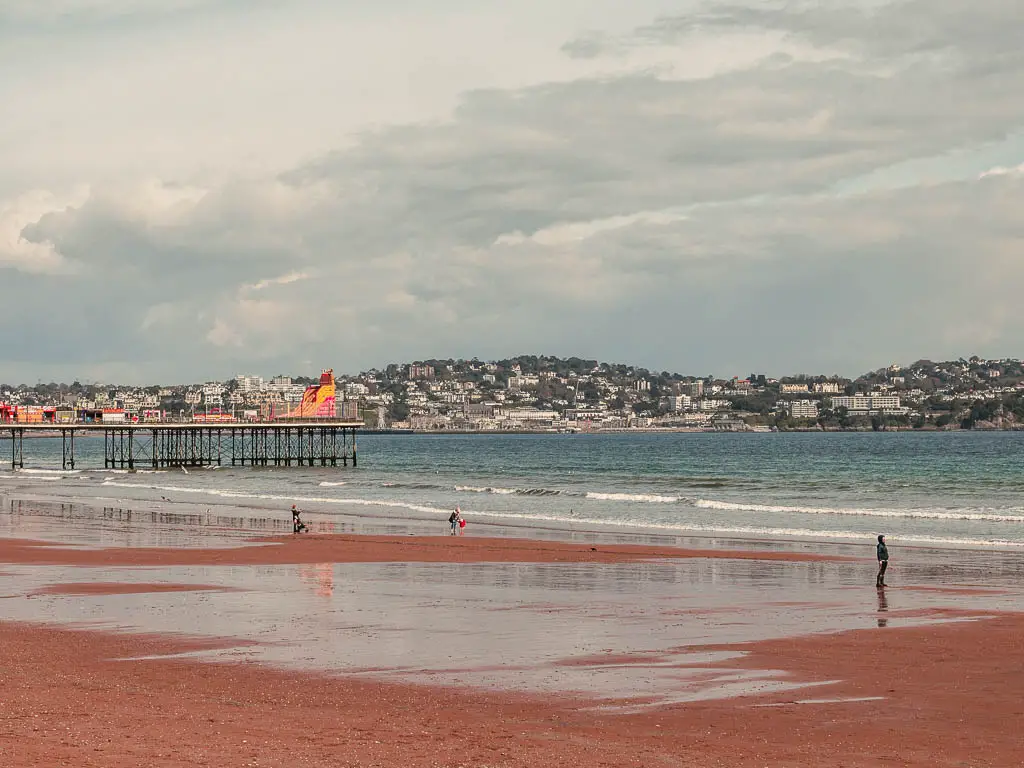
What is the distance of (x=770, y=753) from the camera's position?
1194cm

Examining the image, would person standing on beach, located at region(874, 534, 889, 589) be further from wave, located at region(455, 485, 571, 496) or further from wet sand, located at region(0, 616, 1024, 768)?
wave, located at region(455, 485, 571, 496)

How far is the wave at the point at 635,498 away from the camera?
6047cm

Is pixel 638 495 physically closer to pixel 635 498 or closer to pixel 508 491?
pixel 635 498

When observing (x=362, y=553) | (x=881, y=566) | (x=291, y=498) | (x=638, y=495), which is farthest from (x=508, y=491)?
(x=881, y=566)

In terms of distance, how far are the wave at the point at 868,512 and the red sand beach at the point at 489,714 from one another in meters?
31.2

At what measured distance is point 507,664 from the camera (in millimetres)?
16562

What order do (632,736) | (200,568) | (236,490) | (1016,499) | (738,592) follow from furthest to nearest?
(236,490), (1016,499), (200,568), (738,592), (632,736)

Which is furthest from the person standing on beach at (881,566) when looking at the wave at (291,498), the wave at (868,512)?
the wave at (291,498)

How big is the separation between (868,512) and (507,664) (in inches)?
1516

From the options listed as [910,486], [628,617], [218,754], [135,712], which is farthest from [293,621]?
[910,486]

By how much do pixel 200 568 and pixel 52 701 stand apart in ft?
50.8

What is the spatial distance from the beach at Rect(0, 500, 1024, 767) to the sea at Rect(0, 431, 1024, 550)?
47.5 ft

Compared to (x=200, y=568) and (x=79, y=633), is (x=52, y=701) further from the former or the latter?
(x=200, y=568)

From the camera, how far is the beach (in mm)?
12117
